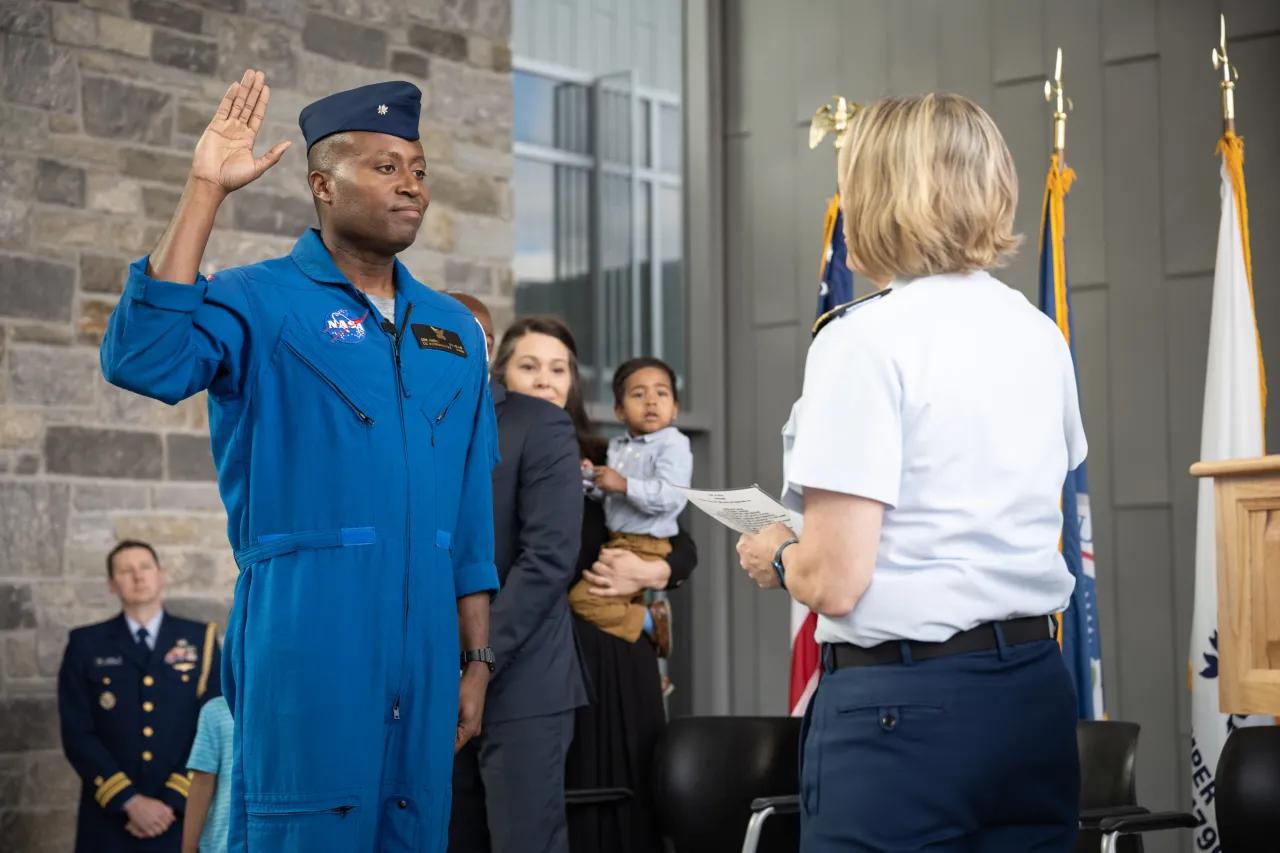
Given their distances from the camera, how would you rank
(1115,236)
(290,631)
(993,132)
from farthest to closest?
(1115,236)
(290,631)
(993,132)

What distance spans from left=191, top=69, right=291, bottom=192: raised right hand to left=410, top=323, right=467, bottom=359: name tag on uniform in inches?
12.4

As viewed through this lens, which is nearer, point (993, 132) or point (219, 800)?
point (993, 132)

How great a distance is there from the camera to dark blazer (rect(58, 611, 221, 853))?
4.66m

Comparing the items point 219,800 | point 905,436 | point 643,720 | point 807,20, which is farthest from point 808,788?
point 807,20

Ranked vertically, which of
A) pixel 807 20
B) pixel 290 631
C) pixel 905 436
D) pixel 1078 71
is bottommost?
pixel 290 631

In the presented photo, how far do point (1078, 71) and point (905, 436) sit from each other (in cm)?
431

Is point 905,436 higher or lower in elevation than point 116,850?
higher

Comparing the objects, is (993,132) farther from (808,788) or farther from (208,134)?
(208,134)

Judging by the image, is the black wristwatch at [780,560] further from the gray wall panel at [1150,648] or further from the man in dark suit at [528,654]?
the gray wall panel at [1150,648]

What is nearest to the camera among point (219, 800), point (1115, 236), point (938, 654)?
point (938, 654)

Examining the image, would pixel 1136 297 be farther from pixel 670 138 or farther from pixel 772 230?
pixel 670 138

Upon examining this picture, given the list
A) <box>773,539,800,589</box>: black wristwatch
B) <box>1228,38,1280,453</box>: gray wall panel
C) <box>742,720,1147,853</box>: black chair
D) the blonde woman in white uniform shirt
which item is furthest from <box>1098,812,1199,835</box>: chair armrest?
<box>1228,38,1280,453</box>: gray wall panel

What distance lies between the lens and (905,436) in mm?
1542

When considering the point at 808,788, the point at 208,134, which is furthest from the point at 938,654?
the point at 208,134
